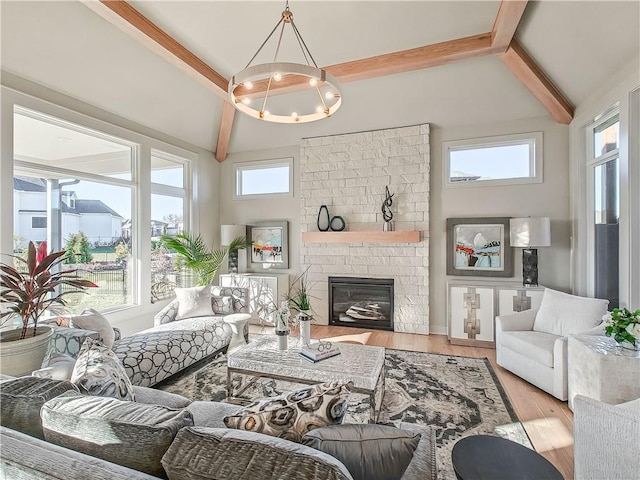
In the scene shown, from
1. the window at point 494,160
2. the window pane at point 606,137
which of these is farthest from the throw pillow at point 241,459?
the window at point 494,160

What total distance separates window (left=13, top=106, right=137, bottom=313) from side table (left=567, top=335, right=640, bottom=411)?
4564mm

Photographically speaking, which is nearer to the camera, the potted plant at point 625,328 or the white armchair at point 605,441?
the white armchair at point 605,441

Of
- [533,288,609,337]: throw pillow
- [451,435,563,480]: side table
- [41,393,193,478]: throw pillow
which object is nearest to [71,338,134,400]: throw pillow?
[41,393,193,478]: throw pillow

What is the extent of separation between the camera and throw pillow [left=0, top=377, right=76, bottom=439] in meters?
1.13

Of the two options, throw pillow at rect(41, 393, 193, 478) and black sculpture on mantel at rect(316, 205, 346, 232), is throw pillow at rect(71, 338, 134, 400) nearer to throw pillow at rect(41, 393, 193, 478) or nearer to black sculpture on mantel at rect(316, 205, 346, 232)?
throw pillow at rect(41, 393, 193, 478)

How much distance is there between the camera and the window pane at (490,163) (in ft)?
A: 13.9

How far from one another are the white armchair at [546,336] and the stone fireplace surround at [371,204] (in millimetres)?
1391

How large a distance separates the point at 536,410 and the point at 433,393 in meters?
0.76

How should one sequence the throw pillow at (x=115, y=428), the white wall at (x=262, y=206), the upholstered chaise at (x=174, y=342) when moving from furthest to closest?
1. the white wall at (x=262, y=206)
2. the upholstered chaise at (x=174, y=342)
3. the throw pillow at (x=115, y=428)

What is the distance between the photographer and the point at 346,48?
3463mm

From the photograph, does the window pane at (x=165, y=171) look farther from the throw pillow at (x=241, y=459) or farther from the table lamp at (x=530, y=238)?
the table lamp at (x=530, y=238)

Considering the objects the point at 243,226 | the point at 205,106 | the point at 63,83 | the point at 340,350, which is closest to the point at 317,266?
the point at 243,226

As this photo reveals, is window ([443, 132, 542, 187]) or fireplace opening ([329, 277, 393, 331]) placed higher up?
window ([443, 132, 542, 187])

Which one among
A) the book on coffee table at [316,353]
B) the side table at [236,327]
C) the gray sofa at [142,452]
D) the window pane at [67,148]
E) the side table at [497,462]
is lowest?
the side table at [236,327]
